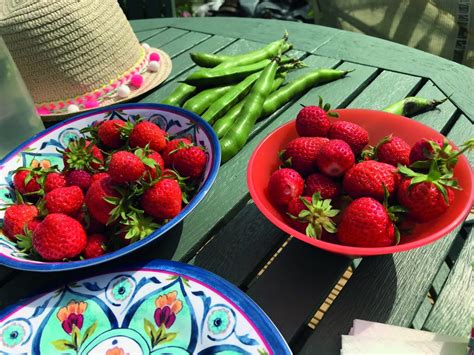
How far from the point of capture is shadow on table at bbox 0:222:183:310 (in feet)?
2.39

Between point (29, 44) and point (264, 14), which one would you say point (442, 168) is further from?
point (264, 14)

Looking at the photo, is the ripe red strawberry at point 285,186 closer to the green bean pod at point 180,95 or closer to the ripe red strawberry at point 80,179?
the ripe red strawberry at point 80,179

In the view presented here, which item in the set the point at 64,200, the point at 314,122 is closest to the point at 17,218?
the point at 64,200

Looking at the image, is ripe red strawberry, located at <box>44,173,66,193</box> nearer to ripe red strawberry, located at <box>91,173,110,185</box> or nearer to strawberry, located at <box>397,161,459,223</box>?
ripe red strawberry, located at <box>91,173,110,185</box>

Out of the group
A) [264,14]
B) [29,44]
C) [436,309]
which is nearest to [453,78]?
[436,309]

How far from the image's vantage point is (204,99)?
1276 mm

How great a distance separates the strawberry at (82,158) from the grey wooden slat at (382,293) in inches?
22.4

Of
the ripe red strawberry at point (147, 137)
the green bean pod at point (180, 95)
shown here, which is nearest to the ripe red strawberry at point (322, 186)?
the ripe red strawberry at point (147, 137)

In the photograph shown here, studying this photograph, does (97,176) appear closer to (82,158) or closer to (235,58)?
(82,158)

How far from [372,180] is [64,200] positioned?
0.58 meters

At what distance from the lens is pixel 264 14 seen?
339 centimetres

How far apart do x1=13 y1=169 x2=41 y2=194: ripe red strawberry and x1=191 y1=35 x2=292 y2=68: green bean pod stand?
30.5 inches

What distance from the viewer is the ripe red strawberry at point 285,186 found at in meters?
0.73

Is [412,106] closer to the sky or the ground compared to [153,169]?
closer to the ground
